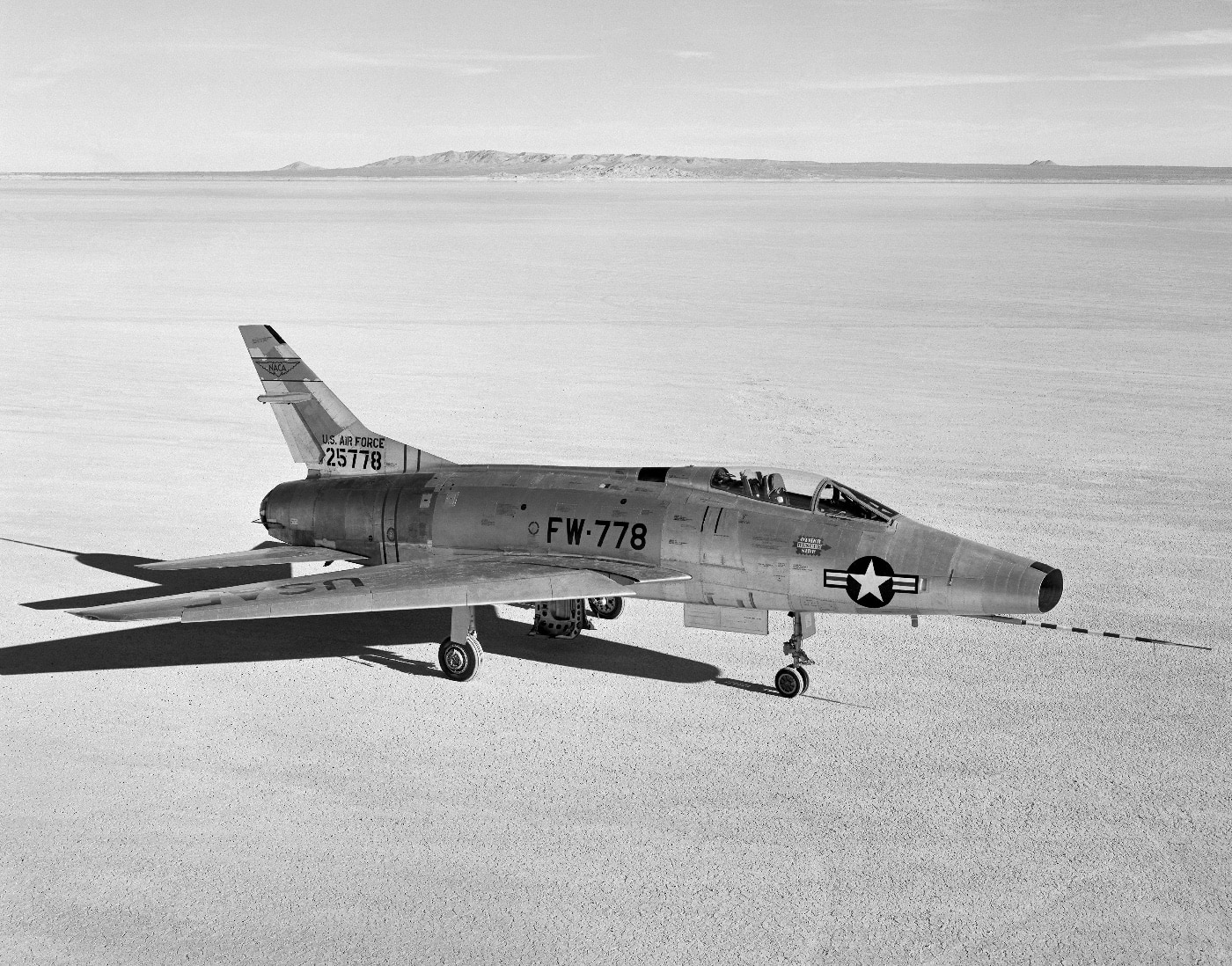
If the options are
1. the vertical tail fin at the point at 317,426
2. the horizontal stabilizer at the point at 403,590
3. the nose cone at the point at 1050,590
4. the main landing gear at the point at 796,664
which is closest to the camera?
the nose cone at the point at 1050,590

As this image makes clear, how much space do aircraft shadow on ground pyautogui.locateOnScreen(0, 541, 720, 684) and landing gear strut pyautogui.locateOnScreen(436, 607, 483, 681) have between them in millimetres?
557

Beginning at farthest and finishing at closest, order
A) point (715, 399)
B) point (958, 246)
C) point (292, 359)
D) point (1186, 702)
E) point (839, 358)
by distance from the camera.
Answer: point (958, 246)
point (839, 358)
point (715, 399)
point (292, 359)
point (1186, 702)

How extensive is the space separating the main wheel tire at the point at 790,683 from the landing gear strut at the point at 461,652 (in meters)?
4.00

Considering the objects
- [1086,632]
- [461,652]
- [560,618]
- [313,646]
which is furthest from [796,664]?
[313,646]

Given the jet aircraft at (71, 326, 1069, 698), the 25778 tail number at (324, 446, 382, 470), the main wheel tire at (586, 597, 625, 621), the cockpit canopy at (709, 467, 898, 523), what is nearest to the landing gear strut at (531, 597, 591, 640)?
the jet aircraft at (71, 326, 1069, 698)

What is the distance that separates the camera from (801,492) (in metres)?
15.7

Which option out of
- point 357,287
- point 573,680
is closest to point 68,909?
point 573,680

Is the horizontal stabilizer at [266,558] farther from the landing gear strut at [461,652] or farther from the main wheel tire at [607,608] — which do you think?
the main wheel tire at [607,608]

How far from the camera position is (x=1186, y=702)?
15.7m

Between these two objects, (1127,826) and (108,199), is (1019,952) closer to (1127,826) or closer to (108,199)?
(1127,826)

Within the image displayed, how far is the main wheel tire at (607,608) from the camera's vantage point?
1858 centimetres

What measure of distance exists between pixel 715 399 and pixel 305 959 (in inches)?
1039

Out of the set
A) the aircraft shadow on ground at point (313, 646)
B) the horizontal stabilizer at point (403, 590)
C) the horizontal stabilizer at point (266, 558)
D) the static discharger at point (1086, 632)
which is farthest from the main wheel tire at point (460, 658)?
the static discharger at point (1086, 632)

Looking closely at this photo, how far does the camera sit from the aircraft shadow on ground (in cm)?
1672
